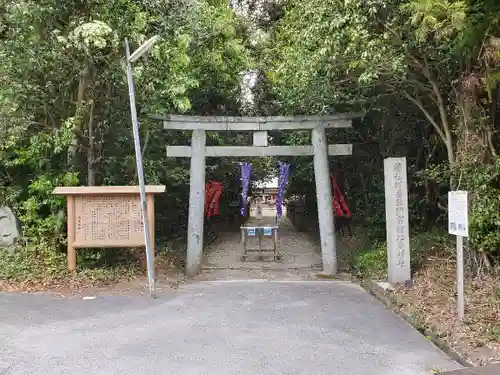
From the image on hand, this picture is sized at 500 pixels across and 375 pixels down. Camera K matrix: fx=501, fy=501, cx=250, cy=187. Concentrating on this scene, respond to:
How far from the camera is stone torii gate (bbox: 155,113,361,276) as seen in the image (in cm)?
1134

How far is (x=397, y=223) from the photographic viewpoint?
886 centimetres

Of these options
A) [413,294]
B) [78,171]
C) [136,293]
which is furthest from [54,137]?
[413,294]

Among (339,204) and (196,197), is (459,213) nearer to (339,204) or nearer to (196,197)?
(196,197)

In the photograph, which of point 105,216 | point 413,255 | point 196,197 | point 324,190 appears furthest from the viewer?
point 324,190

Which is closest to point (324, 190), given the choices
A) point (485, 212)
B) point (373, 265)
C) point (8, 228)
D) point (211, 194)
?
point (373, 265)

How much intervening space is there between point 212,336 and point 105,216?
178 inches

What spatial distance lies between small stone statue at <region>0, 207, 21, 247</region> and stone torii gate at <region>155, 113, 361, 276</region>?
3.57 m

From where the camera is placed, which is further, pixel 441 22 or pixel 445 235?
pixel 445 235

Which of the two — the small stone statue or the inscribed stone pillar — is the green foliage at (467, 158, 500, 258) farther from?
the small stone statue

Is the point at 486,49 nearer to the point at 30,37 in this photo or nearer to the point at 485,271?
the point at 485,271

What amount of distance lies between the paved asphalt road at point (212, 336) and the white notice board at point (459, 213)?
→ 4.55ft

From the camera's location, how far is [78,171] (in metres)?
10.7

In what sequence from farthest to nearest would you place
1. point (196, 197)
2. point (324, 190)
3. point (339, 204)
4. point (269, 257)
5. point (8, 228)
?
point (339, 204) → point (269, 257) → point (324, 190) → point (196, 197) → point (8, 228)

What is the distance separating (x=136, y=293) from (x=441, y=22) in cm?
634
